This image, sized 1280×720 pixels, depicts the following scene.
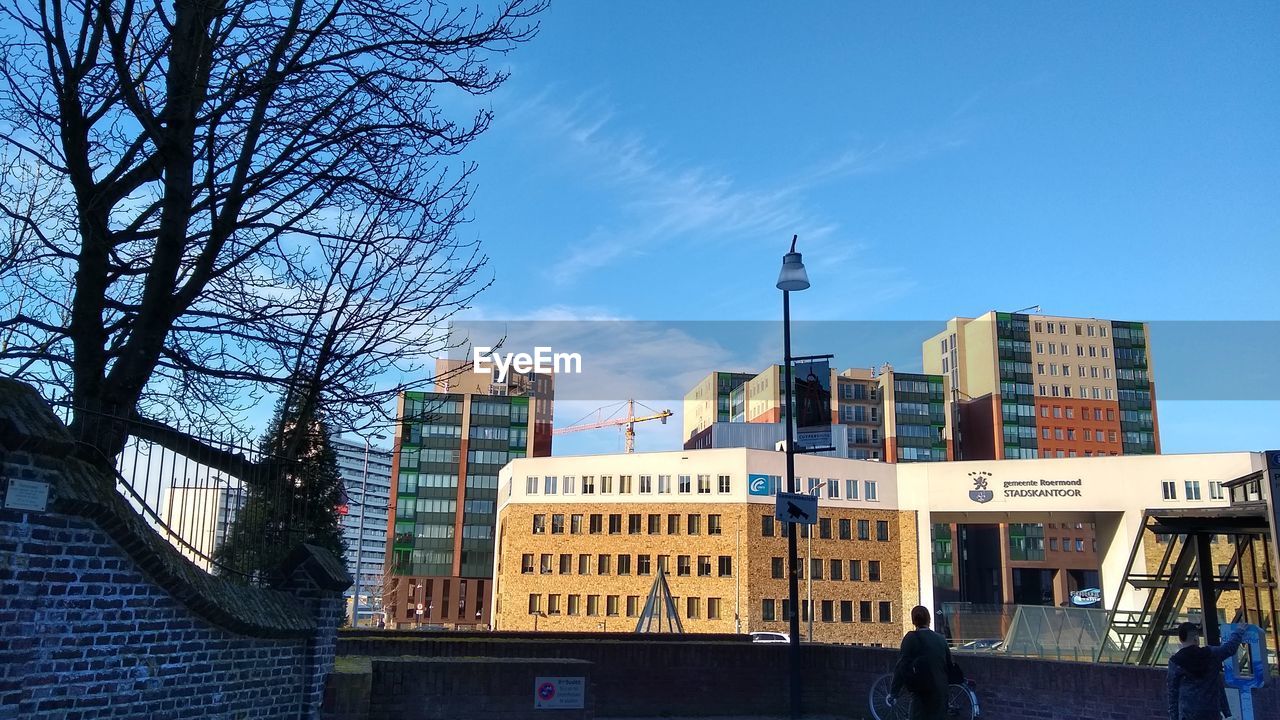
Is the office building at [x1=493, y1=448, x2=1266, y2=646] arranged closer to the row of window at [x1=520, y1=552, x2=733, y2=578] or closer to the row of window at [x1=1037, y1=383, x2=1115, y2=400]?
the row of window at [x1=520, y1=552, x2=733, y2=578]

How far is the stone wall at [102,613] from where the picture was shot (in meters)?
7.21

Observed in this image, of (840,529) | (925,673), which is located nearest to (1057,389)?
(840,529)

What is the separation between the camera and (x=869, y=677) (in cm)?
1705

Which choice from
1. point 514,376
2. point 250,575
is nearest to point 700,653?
point 250,575

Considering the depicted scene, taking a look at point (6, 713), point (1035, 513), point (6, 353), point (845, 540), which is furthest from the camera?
point (845, 540)

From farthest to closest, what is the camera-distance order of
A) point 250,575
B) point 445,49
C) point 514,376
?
1. point 514,376
2. point 445,49
3. point 250,575

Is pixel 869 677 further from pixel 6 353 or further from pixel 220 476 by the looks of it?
pixel 6 353

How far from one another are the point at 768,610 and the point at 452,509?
175 ft

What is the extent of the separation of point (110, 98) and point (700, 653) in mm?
12372

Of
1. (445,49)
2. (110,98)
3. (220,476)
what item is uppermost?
(445,49)

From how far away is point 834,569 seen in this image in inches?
3221

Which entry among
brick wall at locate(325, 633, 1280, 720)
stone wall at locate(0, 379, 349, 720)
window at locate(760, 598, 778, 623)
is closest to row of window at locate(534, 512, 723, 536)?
window at locate(760, 598, 778, 623)

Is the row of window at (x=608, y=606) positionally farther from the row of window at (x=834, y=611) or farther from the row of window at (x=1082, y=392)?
the row of window at (x=1082, y=392)

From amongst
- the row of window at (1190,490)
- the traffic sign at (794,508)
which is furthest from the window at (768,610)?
the traffic sign at (794,508)
